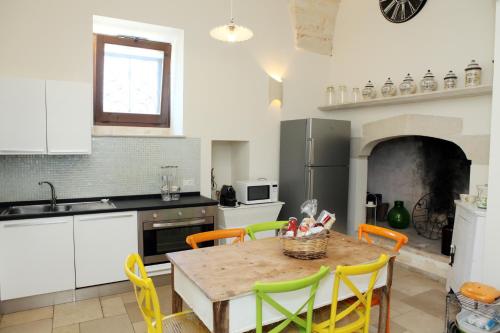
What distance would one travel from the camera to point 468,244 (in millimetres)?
2889

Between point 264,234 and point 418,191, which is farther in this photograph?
point 418,191

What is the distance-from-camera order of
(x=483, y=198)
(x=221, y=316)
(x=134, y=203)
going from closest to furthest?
(x=221, y=316) < (x=483, y=198) < (x=134, y=203)

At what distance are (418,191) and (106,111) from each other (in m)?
4.20

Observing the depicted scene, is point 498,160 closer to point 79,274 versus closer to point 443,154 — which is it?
point 443,154

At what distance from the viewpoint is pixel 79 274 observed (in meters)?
3.12

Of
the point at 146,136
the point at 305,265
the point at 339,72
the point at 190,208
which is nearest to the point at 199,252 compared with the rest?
the point at 305,265

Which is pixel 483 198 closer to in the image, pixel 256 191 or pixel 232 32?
pixel 256 191

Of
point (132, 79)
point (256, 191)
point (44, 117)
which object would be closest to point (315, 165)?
point (256, 191)

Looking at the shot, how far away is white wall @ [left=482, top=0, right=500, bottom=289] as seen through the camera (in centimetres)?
262

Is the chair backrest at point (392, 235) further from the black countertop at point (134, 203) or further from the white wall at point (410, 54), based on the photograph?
the black countertop at point (134, 203)

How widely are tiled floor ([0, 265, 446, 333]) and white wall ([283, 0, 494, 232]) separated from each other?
127 cm

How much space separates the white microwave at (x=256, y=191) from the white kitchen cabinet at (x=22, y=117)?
2.06 meters

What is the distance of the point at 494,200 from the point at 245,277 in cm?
210

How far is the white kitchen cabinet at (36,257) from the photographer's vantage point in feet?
9.36
